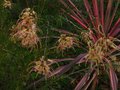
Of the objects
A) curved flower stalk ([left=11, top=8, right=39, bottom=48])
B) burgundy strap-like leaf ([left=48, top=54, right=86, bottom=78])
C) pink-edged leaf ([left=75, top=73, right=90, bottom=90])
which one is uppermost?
curved flower stalk ([left=11, top=8, right=39, bottom=48])

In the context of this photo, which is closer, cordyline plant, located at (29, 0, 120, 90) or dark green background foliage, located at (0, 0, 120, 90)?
cordyline plant, located at (29, 0, 120, 90)

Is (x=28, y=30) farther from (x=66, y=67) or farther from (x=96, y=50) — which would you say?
(x=66, y=67)

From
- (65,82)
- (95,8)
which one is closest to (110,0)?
(95,8)

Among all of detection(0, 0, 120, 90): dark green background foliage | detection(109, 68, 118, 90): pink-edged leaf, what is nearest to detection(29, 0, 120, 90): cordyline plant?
detection(109, 68, 118, 90): pink-edged leaf

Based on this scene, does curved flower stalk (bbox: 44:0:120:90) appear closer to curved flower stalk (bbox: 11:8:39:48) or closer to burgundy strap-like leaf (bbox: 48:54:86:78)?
burgundy strap-like leaf (bbox: 48:54:86:78)

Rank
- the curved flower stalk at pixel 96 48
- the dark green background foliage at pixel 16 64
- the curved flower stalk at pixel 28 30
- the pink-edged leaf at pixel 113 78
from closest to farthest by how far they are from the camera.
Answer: the curved flower stalk at pixel 28 30
the curved flower stalk at pixel 96 48
the dark green background foliage at pixel 16 64
the pink-edged leaf at pixel 113 78

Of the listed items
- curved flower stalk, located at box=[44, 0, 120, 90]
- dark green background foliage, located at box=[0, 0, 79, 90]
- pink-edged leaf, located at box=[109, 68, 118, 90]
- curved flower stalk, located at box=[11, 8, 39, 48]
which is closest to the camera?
curved flower stalk, located at box=[11, 8, 39, 48]

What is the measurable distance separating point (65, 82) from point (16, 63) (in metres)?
0.60

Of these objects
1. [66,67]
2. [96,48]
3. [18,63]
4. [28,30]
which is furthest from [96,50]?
[66,67]

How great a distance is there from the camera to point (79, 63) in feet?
11.5

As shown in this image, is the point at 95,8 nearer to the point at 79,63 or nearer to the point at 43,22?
the point at 43,22

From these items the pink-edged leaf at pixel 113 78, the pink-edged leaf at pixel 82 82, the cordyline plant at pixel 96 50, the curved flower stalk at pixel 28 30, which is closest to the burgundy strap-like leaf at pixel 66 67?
the cordyline plant at pixel 96 50

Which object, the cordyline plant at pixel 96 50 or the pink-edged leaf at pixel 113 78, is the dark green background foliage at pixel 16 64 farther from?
the pink-edged leaf at pixel 113 78

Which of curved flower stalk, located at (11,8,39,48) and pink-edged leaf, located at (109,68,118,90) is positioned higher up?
curved flower stalk, located at (11,8,39,48)
